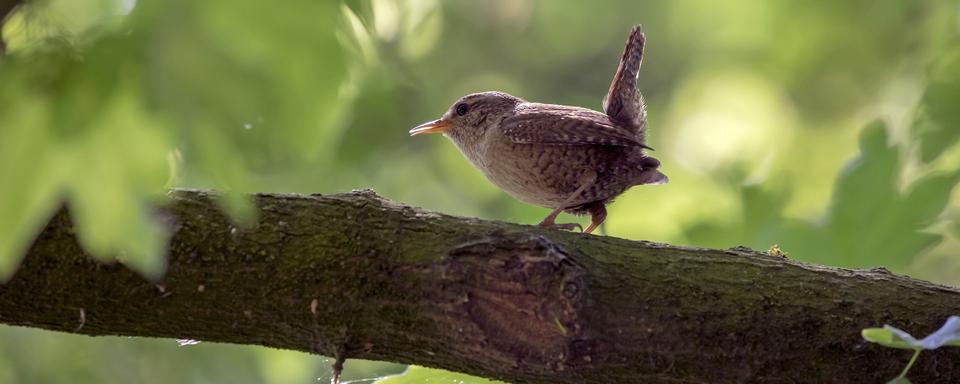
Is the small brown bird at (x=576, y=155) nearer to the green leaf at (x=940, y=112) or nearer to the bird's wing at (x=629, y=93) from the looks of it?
the bird's wing at (x=629, y=93)

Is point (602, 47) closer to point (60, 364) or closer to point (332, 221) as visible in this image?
point (60, 364)

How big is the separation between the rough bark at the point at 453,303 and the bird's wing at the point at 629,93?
1801 mm

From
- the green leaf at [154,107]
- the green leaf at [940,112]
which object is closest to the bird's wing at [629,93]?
the green leaf at [940,112]

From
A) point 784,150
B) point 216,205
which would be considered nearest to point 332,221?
point 216,205

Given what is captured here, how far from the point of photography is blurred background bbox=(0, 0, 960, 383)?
1289 mm

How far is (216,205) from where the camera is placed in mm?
2445

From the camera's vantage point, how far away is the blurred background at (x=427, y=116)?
1289 millimetres

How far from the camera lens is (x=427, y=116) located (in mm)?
6898

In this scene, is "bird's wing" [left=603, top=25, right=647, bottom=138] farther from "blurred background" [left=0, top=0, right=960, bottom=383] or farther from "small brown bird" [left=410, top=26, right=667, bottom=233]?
"blurred background" [left=0, top=0, right=960, bottom=383]

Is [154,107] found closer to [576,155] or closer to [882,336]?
[882,336]

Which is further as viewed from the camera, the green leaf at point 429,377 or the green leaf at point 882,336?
the green leaf at point 429,377

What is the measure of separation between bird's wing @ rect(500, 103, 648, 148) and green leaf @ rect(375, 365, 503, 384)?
1.55m

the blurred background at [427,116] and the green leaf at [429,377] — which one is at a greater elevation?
the blurred background at [427,116]

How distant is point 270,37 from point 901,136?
3.33 meters
